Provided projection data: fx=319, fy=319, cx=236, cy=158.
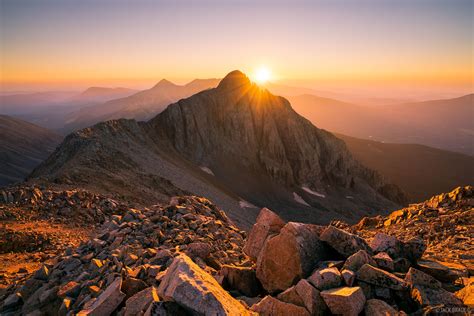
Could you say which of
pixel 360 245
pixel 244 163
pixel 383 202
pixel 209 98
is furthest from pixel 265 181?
pixel 360 245

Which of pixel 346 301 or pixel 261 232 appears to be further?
pixel 261 232

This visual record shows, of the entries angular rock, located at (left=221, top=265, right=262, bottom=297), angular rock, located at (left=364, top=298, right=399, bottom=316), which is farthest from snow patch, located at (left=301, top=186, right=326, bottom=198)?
angular rock, located at (left=364, top=298, right=399, bottom=316)

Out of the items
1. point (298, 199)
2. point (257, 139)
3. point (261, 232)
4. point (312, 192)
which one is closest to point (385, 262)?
point (261, 232)

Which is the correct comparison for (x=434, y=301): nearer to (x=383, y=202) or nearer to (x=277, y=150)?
(x=277, y=150)

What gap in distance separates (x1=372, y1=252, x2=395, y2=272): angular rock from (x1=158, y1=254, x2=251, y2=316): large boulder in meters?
3.94

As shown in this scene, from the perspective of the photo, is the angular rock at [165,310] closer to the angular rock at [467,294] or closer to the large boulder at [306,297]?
the large boulder at [306,297]

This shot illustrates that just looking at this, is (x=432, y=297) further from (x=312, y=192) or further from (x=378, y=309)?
(x=312, y=192)

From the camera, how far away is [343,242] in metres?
9.38


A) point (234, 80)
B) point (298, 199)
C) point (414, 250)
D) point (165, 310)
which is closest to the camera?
point (165, 310)

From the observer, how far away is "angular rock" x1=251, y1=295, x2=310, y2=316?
A: 717cm

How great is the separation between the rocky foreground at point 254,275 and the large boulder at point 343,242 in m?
0.03

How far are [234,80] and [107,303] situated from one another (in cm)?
9120

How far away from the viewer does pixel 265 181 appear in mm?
81375

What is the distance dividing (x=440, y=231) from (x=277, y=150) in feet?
244
